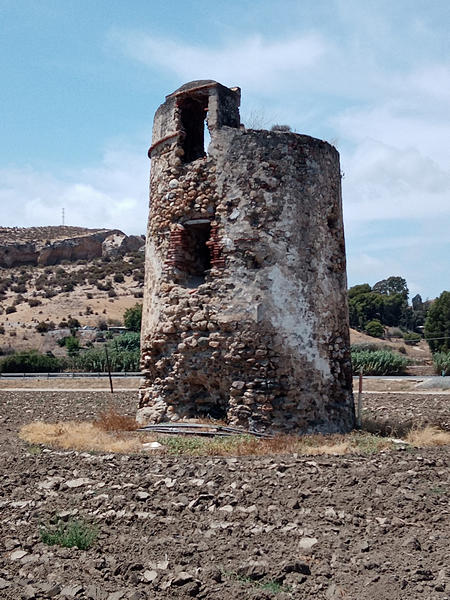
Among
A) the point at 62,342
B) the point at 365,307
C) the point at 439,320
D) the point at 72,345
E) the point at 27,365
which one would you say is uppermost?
the point at 365,307

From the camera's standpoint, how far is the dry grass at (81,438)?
29.1 feet

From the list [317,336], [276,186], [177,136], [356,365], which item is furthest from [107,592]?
[356,365]

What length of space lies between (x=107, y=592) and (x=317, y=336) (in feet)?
20.8

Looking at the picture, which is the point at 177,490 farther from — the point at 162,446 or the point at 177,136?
the point at 177,136

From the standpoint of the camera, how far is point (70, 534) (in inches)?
221

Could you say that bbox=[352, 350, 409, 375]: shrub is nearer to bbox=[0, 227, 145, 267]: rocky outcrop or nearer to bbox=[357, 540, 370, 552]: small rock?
bbox=[357, 540, 370, 552]: small rock

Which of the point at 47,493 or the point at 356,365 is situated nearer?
the point at 47,493

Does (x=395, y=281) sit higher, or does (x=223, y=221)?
(x=395, y=281)

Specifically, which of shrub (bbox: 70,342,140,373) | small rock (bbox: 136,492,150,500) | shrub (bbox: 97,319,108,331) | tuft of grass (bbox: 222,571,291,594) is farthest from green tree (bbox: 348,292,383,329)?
tuft of grass (bbox: 222,571,291,594)

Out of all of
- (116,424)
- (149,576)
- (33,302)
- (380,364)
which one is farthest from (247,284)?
(33,302)

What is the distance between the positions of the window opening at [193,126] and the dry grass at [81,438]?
4.98 meters

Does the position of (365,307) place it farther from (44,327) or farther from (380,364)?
(380,364)

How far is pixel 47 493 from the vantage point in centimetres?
690

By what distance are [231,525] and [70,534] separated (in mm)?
1427
